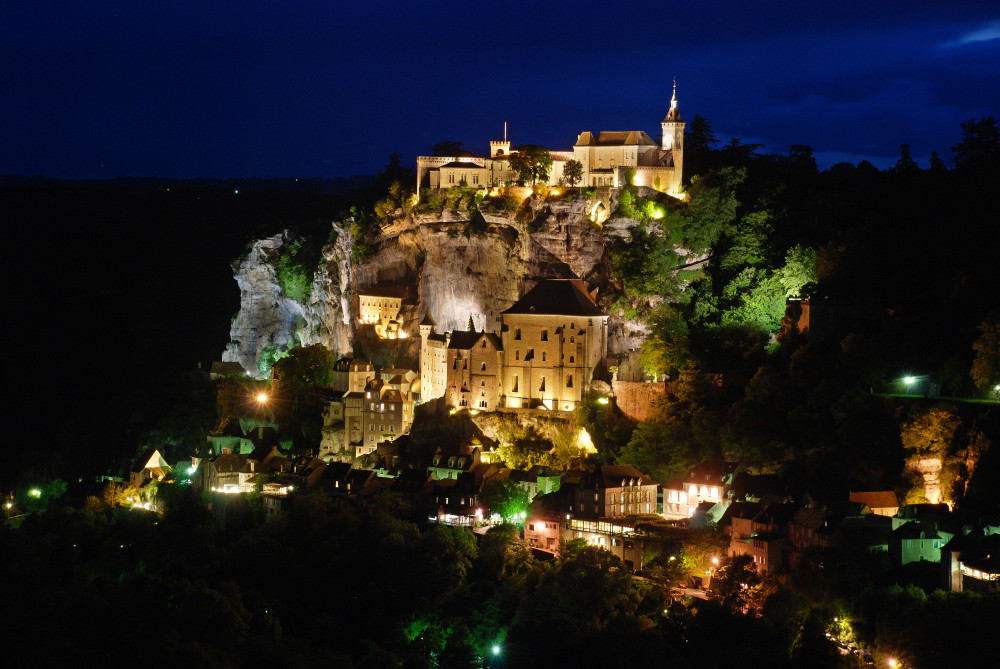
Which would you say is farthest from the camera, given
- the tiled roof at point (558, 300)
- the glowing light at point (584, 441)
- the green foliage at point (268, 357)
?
the green foliage at point (268, 357)

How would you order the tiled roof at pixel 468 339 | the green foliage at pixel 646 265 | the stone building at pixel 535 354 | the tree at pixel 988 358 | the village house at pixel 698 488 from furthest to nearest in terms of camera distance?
1. the green foliage at pixel 646 265
2. the tiled roof at pixel 468 339
3. the stone building at pixel 535 354
4. the village house at pixel 698 488
5. the tree at pixel 988 358

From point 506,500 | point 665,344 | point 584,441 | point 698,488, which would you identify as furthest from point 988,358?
point 506,500

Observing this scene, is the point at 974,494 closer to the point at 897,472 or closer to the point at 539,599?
the point at 897,472

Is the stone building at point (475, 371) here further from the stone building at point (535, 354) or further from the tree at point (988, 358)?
the tree at point (988, 358)

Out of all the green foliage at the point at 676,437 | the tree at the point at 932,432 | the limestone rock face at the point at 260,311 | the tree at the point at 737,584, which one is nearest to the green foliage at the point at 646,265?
the green foliage at the point at 676,437

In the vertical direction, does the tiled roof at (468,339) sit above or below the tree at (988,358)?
above

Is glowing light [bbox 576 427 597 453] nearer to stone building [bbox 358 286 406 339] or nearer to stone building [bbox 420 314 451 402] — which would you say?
stone building [bbox 420 314 451 402]
